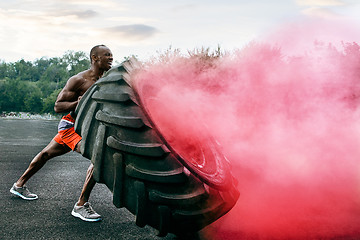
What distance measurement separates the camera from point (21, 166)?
588 cm

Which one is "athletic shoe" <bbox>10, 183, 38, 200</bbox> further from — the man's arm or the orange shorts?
the man's arm

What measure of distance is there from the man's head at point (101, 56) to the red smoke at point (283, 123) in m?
0.61

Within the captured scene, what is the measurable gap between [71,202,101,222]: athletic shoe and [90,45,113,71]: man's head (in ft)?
5.12

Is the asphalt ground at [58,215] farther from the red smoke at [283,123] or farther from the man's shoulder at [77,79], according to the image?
the man's shoulder at [77,79]

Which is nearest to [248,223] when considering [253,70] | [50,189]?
[253,70]

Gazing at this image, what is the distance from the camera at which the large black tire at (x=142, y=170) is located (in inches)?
76.9

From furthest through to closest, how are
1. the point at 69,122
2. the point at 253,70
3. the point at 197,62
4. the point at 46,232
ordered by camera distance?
the point at 197,62
the point at 69,122
the point at 253,70
the point at 46,232

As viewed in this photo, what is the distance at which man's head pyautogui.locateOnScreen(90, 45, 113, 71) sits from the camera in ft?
11.1

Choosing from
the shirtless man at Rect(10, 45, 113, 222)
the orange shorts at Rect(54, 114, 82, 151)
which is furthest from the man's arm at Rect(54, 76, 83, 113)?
the orange shorts at Rect(54, 114, 82, 151)

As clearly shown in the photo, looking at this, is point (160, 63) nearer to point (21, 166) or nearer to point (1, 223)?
point (1, 223)

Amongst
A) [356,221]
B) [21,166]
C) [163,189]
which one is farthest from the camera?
[21,166]

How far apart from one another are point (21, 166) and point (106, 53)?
3761 mm

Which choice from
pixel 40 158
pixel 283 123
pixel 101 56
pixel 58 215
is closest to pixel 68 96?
pixel 101 56

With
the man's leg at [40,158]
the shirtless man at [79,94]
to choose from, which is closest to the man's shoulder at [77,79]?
the shirtless man at [79,94]
